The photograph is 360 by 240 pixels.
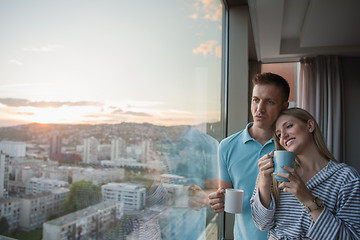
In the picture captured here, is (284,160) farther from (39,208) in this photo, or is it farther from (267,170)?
(39,208)

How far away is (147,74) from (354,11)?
93.2 inches

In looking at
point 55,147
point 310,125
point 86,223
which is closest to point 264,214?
point 310,125

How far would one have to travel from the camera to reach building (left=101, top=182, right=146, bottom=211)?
83cm

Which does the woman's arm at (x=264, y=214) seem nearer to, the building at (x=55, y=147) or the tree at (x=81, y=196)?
the tree at (x=81, y=196)

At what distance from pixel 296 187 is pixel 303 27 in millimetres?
2708

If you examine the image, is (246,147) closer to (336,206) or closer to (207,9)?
(336,206)

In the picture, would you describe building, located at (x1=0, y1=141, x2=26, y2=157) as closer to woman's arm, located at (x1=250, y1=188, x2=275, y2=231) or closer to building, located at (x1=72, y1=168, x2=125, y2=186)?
building, located at (x1=72, y1=168, x2=125, y2=186)

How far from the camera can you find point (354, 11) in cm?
254

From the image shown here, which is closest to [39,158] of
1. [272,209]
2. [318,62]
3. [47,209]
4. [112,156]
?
[47,209]

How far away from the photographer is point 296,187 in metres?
0.87

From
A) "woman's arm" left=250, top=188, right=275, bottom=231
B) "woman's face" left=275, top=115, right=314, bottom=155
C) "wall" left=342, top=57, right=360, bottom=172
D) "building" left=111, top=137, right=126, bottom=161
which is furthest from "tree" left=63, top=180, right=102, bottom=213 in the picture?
"wall" left=342, top=57, right=360, bottom=172

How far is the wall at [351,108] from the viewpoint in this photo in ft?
12.9

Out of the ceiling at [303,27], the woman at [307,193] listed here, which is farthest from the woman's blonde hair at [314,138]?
the ceiling at [303,27]

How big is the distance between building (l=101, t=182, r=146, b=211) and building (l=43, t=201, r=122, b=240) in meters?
0.02
